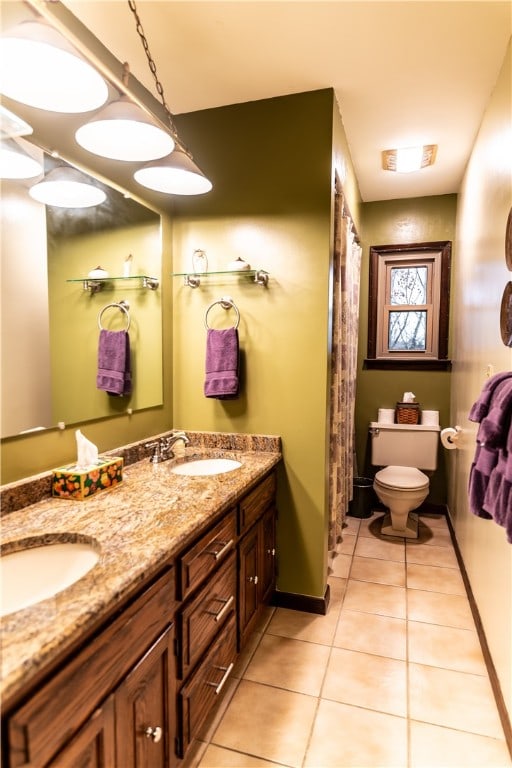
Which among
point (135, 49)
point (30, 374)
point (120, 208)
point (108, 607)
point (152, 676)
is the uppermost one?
point (135, 49)

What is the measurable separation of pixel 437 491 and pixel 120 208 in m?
3.17

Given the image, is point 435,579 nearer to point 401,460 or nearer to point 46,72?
point 401,460

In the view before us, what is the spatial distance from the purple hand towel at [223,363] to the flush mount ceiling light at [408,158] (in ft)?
5.35

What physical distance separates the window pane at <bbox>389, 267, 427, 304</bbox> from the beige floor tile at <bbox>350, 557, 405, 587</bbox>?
2.08 metres

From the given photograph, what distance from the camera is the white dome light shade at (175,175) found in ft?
5.29

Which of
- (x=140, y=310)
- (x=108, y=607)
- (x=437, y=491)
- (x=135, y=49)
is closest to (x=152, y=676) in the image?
(x=108, y=607)

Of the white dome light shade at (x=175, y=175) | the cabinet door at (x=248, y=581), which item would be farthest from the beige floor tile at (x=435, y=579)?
the white dome light shade at (x=175, y=175)

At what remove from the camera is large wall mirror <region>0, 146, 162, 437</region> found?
1.38 metres

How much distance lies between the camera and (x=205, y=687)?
1412mm

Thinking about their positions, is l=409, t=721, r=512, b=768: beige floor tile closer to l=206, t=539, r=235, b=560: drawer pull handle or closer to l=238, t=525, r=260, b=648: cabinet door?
l=238, t=525, r=260, b=648: cabinet door

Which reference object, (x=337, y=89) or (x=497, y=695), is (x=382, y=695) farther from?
(x=337, y=89)

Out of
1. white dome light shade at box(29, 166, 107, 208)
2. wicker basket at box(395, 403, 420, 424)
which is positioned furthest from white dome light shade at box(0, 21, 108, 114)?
wicker basket at box(395, 403, 420, 424)

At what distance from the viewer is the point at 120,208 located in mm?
1918

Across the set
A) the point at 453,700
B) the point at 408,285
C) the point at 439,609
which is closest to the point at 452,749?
the point at 453,700
